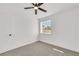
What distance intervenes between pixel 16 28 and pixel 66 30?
6.57ft

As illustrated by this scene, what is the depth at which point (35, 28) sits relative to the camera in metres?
3.11

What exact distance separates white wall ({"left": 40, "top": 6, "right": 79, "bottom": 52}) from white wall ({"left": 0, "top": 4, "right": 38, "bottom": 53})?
2.25 feet

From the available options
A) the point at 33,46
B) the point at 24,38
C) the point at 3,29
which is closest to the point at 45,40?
the point at 33,46

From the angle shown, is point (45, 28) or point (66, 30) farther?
point (66, 30)

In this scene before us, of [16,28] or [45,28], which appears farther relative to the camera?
[16,28]

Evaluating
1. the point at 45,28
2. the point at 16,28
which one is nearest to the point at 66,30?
the point at 45,28

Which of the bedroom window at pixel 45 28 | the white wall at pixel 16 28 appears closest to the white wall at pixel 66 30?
the bedroom window at pixel 45 28

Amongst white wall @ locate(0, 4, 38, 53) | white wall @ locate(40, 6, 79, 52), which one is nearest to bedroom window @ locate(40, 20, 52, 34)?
white wall @ locate(0, 4, 38, 53)

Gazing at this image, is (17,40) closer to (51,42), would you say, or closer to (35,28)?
(35,28)

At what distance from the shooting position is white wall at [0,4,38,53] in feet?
9.07

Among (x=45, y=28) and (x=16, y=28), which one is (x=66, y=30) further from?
(x=16, y=28)

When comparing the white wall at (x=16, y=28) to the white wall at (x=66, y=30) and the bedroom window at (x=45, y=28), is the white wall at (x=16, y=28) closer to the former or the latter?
the bedroom window at (x=45, y=28)

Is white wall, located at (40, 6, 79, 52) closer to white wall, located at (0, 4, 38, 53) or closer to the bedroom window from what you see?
the bedroom window

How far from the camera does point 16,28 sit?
3184 millimetres
